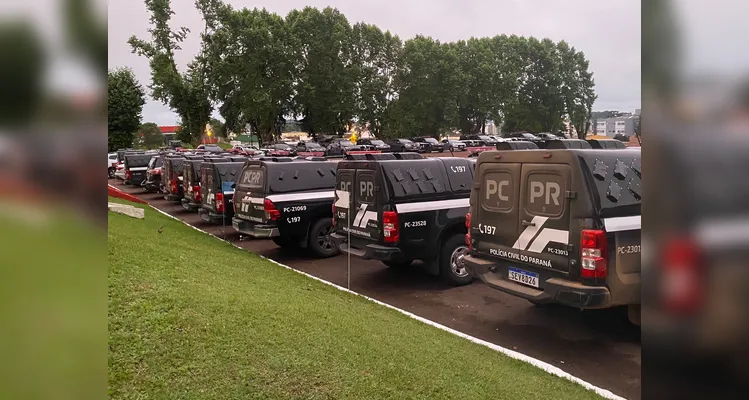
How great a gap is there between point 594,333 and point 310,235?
5915 millimetres

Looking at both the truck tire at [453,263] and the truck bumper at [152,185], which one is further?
the truck bumper at [152,185]

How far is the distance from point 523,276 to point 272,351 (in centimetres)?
317

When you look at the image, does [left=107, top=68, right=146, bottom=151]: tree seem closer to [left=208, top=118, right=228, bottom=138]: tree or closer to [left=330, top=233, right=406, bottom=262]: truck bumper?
[left=330, top=233, right=406, bottom=262]: truck bumper

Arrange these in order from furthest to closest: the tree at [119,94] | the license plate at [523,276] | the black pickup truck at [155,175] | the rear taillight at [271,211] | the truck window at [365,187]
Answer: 1. the black pickup truck at [155,175]
2. the rear taillight at [271,211]
3. the truck window at [365,187]
4. the license plate at [523,276]
5. the tree at [119,94]

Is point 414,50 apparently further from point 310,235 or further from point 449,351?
point 449,351

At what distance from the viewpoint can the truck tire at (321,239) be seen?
425 inches

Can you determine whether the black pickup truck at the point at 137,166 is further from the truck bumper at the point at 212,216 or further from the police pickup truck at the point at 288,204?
the police pickup truck at the point at 288,204

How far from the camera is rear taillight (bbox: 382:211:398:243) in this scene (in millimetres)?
8211

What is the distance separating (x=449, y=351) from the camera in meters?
4.95

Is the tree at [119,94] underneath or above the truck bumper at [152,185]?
above

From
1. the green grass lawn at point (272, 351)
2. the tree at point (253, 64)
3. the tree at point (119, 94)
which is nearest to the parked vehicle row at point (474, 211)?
the green grass lawn at point (272, 351)
